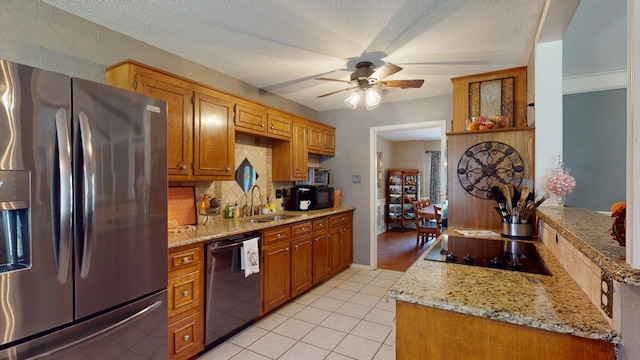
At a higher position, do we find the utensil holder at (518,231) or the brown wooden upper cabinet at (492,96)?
the brown wooden upper cabinet at (492,96)

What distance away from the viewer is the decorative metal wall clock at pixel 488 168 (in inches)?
98.7

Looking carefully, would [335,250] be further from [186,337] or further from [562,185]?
[562,185]

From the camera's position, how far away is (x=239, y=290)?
2.46m

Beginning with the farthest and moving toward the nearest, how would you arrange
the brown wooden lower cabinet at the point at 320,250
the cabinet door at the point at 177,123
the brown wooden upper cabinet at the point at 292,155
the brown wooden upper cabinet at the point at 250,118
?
the brown wooden upper cabinet at the point at 292,155 < the brown wooden lower cabinet at the point at 320,250 < the brown wooden upper cabinet at the point at 250,118 < the cabinet door at the point at 177,123

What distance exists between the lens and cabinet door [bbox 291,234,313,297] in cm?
313

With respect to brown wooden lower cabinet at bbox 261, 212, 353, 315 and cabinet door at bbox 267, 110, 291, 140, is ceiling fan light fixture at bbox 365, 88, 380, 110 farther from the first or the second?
brown wooden lower cabinet at bbox 261, 212, 353, 315

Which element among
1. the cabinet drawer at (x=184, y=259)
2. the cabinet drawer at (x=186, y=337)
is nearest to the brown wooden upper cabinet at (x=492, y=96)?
the cabinet drawer at (x=184, y=259)

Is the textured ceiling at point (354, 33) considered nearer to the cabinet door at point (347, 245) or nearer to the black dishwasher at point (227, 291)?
the black dishwasher at point (227, 291)

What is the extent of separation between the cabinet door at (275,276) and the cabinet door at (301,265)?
0.08m

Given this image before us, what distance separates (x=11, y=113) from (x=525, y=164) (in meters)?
3.21

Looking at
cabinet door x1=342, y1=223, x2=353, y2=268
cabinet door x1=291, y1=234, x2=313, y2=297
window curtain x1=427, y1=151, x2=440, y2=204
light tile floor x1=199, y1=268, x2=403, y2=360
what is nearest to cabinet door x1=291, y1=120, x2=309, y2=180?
cabinet door x1=291, y1=234, x2=313, y2=297

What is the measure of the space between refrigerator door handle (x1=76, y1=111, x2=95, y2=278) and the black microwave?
8.46ft

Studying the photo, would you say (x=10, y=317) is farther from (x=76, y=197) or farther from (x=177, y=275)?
(x=177, y=275)

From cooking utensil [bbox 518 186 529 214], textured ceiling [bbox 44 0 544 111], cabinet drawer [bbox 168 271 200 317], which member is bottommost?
cabinet drawer [bbox 168 271 200 317]
